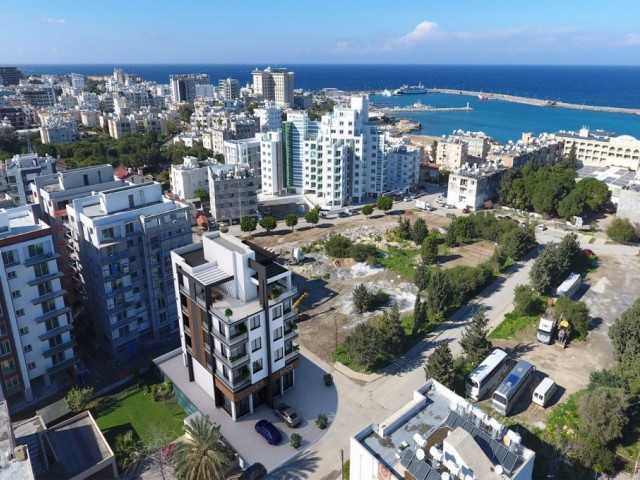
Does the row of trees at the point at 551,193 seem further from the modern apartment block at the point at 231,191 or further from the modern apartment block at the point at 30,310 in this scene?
the modern apartment block at the point at 30,310

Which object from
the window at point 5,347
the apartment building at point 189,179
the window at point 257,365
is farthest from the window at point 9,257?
the apartment building at point 189,179

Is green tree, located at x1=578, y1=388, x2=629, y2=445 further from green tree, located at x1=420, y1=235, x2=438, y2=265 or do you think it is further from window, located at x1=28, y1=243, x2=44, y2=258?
window, located at x1=28, y1=243, x2=44, y2=258

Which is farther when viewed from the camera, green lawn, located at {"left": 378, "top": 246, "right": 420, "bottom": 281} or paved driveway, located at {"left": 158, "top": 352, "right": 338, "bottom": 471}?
green lawn, located at {"left": 378, "top": 246, "right": 420, "bottom": 281}

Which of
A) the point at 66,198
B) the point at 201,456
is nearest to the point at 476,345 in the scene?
the point at 201,456

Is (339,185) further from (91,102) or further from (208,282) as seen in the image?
(91,102)

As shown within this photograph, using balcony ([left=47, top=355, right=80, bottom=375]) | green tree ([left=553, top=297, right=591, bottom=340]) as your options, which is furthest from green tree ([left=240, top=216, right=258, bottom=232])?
green tree ([left=553, top=297, right=591, bottom=340])

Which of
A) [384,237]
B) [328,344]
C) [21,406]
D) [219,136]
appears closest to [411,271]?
[384,237]
